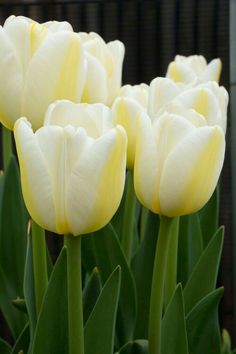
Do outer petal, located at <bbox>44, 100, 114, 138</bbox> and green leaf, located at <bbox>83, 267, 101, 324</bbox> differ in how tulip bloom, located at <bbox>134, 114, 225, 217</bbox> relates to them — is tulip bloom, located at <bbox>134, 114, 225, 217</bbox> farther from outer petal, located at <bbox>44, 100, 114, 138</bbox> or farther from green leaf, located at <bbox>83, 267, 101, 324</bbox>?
green leaf, located at <bbox>83, 267, 101, 324</bbox>

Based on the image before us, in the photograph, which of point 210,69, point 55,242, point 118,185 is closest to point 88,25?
point 55,242

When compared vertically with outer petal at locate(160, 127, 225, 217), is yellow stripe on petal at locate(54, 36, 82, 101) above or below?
above

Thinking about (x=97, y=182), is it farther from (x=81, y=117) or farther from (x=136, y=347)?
(x=136, y=347)

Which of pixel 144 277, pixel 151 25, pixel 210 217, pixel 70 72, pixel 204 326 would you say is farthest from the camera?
pixel 151 25

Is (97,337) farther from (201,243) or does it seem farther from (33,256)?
(201,243)

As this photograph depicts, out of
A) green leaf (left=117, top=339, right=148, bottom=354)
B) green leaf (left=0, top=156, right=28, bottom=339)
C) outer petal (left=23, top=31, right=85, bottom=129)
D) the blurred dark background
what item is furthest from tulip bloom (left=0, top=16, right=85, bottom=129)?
the blurred dark background

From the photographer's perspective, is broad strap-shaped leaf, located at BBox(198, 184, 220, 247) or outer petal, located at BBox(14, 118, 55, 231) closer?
outer petal, located at BBox(14, 118, 55, 231)

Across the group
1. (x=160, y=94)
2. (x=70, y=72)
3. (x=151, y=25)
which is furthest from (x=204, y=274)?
(x=151, y=25)
